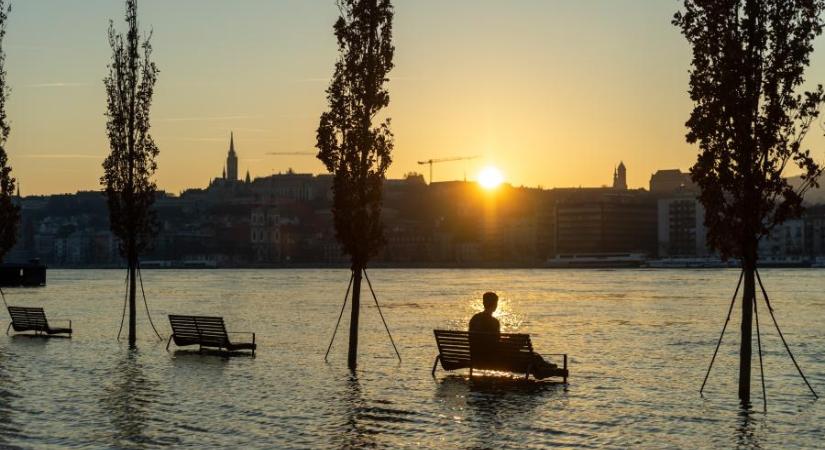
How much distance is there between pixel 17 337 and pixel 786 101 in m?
29.5

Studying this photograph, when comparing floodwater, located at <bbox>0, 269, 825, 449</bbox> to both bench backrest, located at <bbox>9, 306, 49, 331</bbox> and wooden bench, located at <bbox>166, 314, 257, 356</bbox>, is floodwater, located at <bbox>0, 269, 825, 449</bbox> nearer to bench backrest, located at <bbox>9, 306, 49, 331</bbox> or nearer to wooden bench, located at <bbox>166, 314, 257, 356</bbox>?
wooden bench, located at <bbox>166, 314, 257, 356</bbox>

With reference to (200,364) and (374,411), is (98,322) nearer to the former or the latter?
(200,364)

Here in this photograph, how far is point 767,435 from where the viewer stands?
2031 cm

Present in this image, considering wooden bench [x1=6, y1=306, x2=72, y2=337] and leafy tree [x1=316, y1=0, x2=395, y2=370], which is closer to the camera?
leafy tree [x1=316, y1=0, x2=395, y2=370]

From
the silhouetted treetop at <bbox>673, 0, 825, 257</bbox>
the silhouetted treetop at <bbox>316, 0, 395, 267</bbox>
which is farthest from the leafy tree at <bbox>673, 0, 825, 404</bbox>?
the silhouetted treetop at <bbox>316, 0, 395, 267</bbox>

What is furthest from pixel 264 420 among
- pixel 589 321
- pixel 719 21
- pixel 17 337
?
pixel 589 321

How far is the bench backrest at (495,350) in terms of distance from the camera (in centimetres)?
2512

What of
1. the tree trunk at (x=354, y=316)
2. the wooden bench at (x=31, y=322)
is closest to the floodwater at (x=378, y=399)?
the tree trunk at (x=354, y=316)

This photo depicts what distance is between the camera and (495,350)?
2538cm

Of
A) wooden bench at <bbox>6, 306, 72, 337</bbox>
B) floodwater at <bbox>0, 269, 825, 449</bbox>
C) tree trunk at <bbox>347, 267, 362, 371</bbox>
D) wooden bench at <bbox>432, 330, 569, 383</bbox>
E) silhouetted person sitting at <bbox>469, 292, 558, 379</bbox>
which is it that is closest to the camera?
floodwater at <bbox>0, 269, 825, 449</bbox>

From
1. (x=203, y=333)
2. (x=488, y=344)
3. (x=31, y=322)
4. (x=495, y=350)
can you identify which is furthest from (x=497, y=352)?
(x=31, y=322)

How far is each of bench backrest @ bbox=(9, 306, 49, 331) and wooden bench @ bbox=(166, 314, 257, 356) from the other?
8.65 metres

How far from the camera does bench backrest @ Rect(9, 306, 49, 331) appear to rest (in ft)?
132

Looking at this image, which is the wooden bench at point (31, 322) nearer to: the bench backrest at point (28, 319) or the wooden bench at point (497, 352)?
the bench backrest at point (28, 319)
